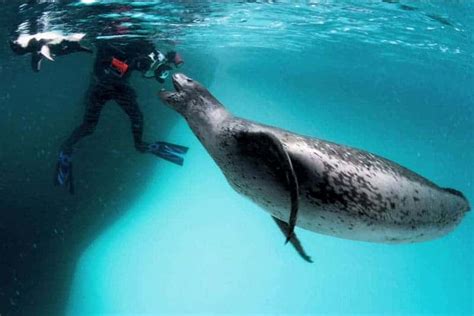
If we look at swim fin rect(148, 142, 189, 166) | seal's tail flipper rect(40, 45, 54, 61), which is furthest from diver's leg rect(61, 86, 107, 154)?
seal's tail flipper rect(40, 45, 54, 61)

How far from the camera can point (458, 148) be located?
63.4 feet

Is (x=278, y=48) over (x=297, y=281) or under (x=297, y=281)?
over

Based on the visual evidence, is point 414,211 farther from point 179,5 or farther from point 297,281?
point 297,281

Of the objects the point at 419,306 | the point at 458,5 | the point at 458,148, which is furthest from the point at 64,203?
the point at 458,148

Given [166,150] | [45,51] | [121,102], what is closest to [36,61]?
[45,51]

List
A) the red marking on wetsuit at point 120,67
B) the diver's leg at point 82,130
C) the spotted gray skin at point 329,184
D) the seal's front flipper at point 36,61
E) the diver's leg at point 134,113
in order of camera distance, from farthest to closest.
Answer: the seal's front flipper at point 36,61 < the red marking on wetsuit at point 120,67 < the diver's leg at point 82,130 < the diver's leg at point 134,113 < the spotted gray skin at point 329,184

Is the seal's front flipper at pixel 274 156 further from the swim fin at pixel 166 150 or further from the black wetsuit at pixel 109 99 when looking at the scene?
the black wetsuit at pixel 109 99

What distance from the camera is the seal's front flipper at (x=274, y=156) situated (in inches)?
109

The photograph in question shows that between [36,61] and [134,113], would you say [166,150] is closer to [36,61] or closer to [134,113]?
[134,113]

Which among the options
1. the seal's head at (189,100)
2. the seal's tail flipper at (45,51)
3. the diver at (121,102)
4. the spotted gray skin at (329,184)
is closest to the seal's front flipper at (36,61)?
the seal's tail flipper at (45,51)

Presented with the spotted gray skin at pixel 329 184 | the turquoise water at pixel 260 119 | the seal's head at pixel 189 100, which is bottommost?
the turquoise water at pixel 260 119

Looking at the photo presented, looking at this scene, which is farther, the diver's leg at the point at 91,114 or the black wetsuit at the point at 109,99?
the diver's leg at the point at 91,114

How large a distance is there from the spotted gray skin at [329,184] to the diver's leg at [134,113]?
4.83 metres

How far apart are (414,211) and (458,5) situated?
234 inches
